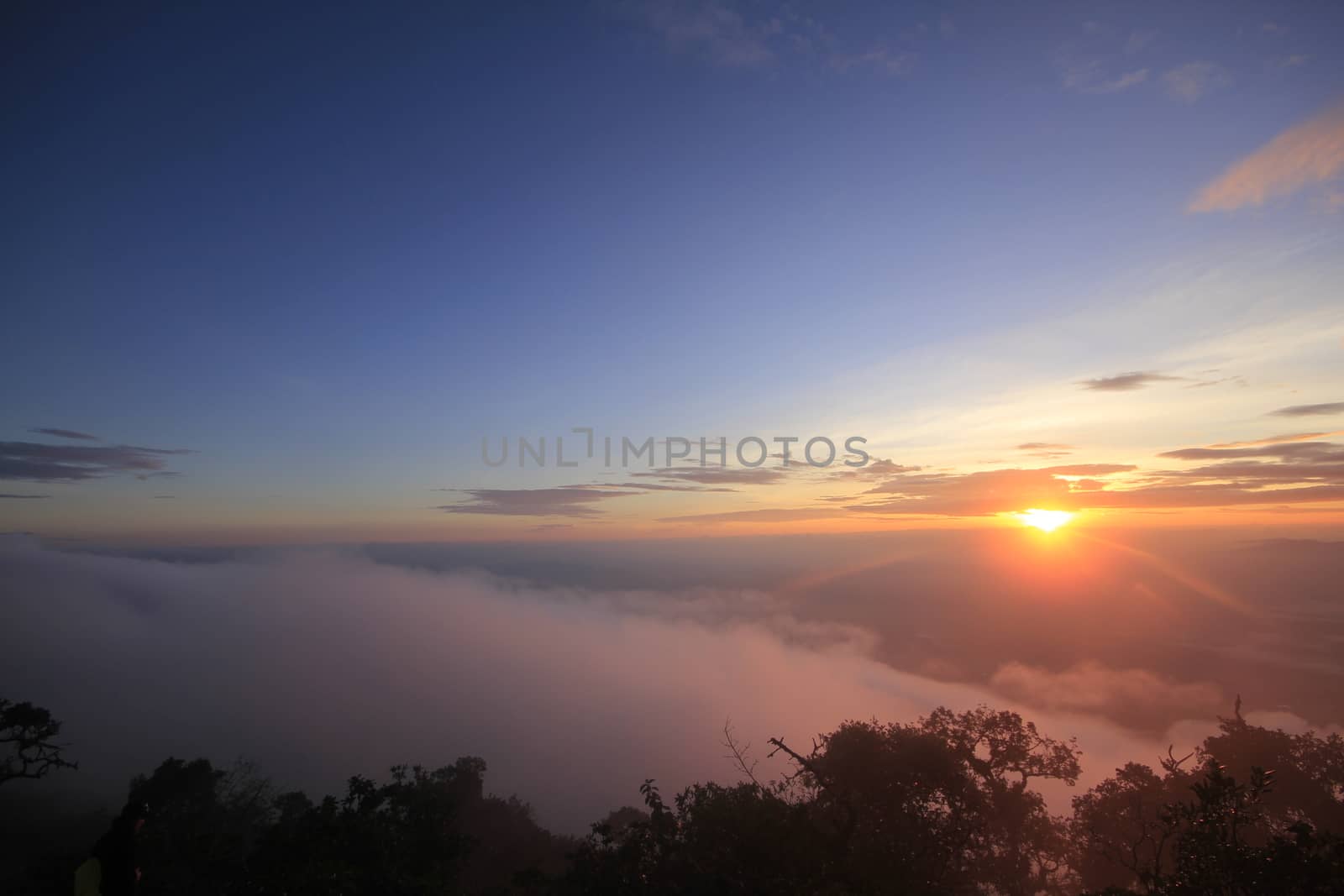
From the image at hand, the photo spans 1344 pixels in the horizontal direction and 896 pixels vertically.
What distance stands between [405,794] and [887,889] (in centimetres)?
1496

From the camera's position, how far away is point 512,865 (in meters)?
39.0

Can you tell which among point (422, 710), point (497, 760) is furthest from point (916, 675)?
point (422, 710)

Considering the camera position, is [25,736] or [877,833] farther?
[25,736]

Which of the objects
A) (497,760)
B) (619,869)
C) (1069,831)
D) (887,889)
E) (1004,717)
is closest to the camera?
(887,889)

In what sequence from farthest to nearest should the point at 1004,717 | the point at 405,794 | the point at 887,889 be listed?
1. the point at 1004,717
2. the point at 405,794
3. the point at 887,889

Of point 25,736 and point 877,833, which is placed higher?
point 25,736

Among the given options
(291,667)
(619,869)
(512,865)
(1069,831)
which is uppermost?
(619,869)

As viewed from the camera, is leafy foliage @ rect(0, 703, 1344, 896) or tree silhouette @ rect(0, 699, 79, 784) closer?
leafy foliage @ rect(0, 703, 1344, 896)

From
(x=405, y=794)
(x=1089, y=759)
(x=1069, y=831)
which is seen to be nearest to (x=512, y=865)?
(x=405, y=794)

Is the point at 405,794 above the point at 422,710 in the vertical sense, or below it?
above

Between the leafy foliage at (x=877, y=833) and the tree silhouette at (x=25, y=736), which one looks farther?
the tree silhouette at (x=25, y=736)

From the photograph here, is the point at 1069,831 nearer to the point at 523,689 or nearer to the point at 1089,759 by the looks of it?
the point at 1089,759

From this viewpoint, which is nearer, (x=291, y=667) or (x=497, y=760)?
(x=497, y=760)

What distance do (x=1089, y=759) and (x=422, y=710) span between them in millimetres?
171535
